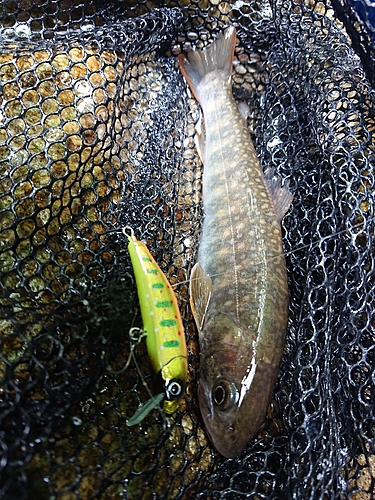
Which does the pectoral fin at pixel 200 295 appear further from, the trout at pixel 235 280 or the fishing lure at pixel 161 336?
the fishing lure at pixel 161 336

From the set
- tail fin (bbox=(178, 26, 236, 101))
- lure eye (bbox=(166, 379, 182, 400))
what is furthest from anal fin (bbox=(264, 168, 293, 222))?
lure eye (bbox=(166, 379, 182, 400))

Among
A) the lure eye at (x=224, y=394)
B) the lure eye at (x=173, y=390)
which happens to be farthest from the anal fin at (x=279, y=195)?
the lure eye at (x=173, y=390)

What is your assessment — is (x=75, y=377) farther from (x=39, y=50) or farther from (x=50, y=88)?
(x=39, y=50)

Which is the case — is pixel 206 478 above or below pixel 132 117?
below

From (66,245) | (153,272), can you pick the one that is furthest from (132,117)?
(153,272)

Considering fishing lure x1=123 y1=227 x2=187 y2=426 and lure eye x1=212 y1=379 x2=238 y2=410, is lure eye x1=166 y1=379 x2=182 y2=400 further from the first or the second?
lure eye x1=212 y1=379 x2=238 y2=410

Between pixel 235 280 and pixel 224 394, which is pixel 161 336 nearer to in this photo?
pixel 224 394
